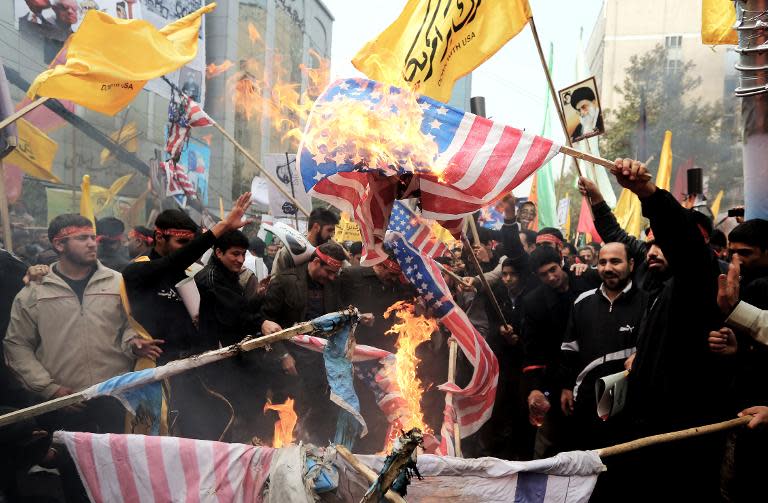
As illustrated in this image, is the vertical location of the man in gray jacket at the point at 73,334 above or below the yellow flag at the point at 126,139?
below

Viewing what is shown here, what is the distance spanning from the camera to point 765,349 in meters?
3.94

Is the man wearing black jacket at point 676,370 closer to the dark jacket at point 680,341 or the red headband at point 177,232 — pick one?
the dark jacket at point 680,341

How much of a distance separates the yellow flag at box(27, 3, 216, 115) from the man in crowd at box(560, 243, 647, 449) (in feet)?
13.2

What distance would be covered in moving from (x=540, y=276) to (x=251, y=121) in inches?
1086

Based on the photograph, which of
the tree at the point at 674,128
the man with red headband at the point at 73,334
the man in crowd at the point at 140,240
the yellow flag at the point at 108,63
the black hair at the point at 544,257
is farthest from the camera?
the tree at the point at 674,128

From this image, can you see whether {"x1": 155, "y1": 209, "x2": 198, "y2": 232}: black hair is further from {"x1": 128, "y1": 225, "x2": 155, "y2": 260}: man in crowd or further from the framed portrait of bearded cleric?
the framed portrait of bearded cleric

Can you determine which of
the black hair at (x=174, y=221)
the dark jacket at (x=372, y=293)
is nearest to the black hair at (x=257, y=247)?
the dark jacket at (x=372, y=293)

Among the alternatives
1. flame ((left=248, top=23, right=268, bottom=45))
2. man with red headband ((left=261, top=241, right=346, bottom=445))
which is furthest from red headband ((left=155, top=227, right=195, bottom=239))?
flame ((left=248, top=23, right=268, bottom=45))

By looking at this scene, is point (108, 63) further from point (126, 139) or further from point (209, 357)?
point (126, 139)

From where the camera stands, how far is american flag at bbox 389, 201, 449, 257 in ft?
19.2

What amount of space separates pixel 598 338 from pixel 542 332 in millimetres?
1118

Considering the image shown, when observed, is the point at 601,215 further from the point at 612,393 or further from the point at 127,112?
the point at 127,112

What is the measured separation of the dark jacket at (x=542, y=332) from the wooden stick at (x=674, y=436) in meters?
2.06

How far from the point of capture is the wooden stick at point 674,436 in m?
3.33
